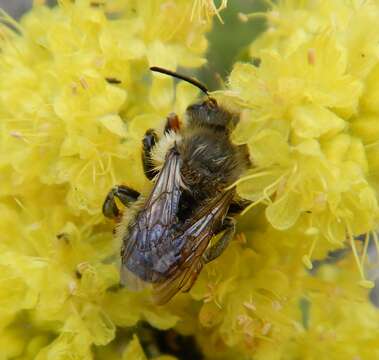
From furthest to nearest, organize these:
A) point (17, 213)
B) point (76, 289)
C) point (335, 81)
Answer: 1. point (17, 213)
2. point (76, 289)
3. point (335, 81)

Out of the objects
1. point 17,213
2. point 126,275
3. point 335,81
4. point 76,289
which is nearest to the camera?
point 126,275

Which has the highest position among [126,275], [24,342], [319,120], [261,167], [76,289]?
[319,120]

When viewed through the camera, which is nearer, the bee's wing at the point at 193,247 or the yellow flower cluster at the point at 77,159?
the bee's wing at the point at 193,247

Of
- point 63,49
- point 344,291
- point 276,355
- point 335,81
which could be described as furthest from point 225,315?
point 63,49

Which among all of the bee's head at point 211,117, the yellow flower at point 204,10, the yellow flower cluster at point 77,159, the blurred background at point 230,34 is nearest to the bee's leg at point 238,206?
the bee's head at point 211,117

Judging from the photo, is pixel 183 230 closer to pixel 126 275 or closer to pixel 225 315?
pixel 126 275

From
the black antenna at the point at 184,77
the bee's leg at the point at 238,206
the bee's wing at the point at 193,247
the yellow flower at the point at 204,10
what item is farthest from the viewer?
the yellow flower at the point at 204,10

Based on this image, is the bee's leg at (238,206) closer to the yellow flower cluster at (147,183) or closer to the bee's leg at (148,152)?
the yellow flower cluster at (147,183)
